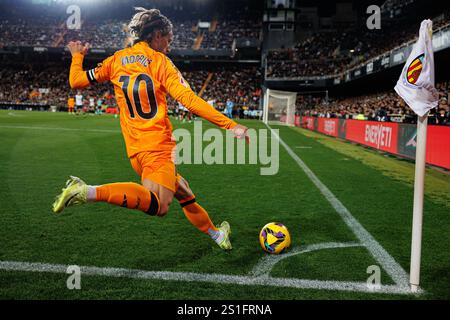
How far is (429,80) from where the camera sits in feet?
8.84

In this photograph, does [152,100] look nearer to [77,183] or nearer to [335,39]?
[77,183]

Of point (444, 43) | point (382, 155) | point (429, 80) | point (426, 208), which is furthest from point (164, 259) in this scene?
point (444, 43)

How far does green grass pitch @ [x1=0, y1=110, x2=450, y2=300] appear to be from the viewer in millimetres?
2910

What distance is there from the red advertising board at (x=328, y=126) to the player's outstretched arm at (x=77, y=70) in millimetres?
19702

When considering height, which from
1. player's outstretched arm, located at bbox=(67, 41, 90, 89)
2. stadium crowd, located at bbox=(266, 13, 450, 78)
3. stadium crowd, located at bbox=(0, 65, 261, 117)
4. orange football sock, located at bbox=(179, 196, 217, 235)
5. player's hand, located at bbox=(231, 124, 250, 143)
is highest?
stadium crowd, located at bbox=(266, 13, 450, 78)

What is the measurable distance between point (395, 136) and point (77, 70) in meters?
12.3

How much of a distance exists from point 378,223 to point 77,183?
12.3ft

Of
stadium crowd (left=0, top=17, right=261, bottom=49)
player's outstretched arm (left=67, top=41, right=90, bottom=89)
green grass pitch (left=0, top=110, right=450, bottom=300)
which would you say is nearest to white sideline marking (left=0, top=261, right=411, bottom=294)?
green grass pitch (left=0, top=110, right=450, bottom=300)

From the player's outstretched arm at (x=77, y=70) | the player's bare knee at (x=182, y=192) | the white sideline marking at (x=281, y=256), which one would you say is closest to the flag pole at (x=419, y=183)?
the white sideline marking at (x=281, y=256)

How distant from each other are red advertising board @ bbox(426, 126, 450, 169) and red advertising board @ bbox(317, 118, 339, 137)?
1099cm

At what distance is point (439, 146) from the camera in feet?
33.9

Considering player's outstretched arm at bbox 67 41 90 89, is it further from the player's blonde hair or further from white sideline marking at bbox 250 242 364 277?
white sideline marking at bbox 250 242 364 277

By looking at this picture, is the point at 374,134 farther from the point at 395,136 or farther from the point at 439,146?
the point at 439,146

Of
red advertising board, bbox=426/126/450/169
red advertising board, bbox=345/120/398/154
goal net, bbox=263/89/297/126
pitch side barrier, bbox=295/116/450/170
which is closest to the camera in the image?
red advertising board, bbox=426/126/450/169
